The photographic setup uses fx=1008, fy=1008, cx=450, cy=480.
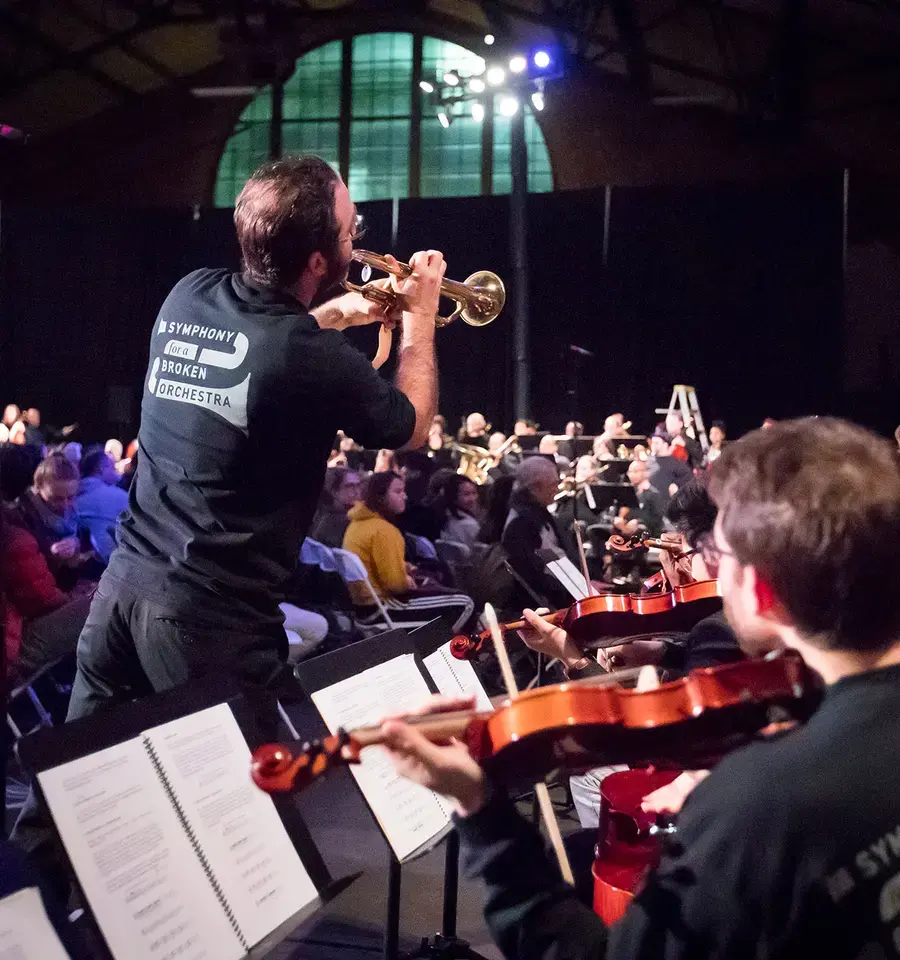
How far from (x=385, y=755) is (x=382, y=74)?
14790 mm

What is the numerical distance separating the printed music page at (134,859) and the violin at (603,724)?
1.13 ft

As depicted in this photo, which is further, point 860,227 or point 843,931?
point 860,227

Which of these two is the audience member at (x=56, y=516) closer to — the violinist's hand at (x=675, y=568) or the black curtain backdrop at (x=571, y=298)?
the violinist's hand at (x=675, y=568)

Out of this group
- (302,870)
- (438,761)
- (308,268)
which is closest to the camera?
(438,761)

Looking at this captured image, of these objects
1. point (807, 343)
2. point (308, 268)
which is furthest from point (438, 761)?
point (807, 343)

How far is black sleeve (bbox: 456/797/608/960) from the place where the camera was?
1.21m

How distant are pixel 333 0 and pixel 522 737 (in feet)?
51.3

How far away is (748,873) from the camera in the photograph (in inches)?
40.3

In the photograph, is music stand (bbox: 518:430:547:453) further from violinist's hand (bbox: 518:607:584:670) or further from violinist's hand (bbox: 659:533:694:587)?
violinist's hand (bbox: 518:607:584:670)

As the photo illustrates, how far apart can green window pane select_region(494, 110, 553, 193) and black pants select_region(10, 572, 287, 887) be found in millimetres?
13818

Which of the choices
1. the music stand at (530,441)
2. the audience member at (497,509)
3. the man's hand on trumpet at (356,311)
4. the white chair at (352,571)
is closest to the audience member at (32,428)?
the music stand at (530,441)

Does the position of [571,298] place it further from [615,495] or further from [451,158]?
[615,495]

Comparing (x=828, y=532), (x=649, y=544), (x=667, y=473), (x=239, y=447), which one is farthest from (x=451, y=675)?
(x=667, y=473)

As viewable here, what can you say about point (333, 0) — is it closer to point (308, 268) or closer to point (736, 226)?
point (736, 226)
